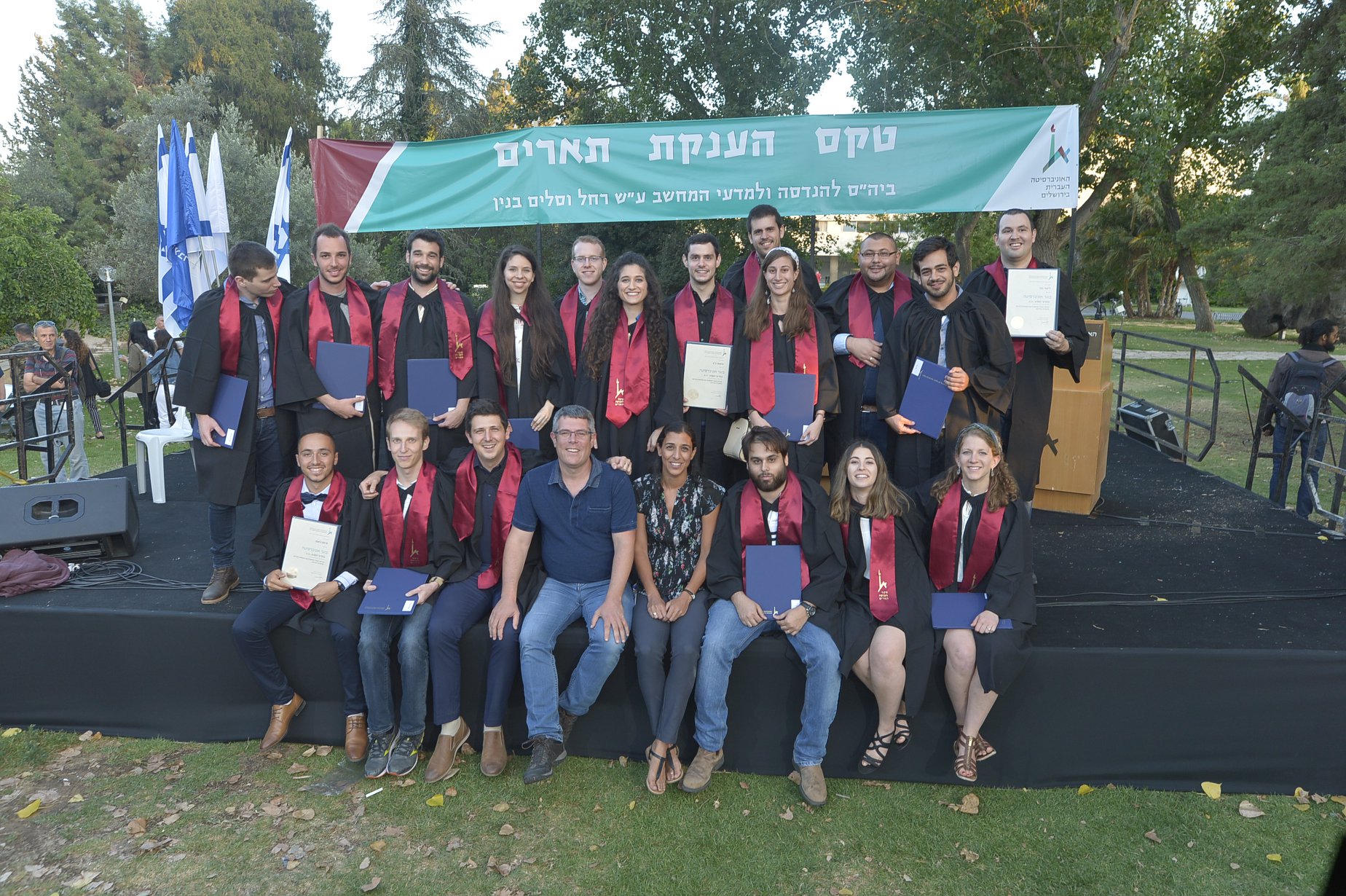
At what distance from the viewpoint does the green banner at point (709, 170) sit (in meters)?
5.12

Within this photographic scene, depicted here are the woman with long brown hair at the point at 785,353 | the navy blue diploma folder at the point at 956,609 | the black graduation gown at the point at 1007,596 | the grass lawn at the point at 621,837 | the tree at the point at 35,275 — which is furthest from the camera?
the tree at the point at 35,275

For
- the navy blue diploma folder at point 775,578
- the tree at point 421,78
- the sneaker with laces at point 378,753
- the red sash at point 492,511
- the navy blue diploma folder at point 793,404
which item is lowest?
the sneaker with laces at point 378,753

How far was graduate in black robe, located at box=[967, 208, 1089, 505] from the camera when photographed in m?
3.93

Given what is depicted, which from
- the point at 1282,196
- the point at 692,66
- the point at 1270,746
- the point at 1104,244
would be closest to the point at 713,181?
the point at 1270,746

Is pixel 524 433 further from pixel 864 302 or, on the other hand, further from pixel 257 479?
pixel 864 302

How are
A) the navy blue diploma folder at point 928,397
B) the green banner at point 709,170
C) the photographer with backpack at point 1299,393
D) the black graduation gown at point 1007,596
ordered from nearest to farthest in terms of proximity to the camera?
1. the black graduation gown at point 1007,596
2. the navy blue diploma folder at point 928,397
3. the green banner at point 709,170
4. the photographer with backpack at point 1299,393

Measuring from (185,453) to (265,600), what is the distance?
542 cm

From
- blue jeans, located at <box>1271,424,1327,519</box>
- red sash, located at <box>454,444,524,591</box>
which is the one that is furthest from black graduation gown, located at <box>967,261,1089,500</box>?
blue jeans, located at <box>1271,424,1327,519</box>

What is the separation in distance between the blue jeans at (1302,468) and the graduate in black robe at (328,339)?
5725 millimetres

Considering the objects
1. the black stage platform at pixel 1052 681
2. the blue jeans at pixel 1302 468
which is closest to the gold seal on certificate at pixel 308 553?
the black stage platform at pixel 1052 681

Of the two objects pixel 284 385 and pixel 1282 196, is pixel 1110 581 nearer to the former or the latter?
pixel 284 385

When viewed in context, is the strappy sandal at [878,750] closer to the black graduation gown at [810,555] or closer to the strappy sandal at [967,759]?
the strappy sandal at [967,759]

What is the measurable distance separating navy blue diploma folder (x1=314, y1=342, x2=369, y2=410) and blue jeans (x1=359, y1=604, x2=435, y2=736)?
1.14 m

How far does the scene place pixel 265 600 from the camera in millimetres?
3479
